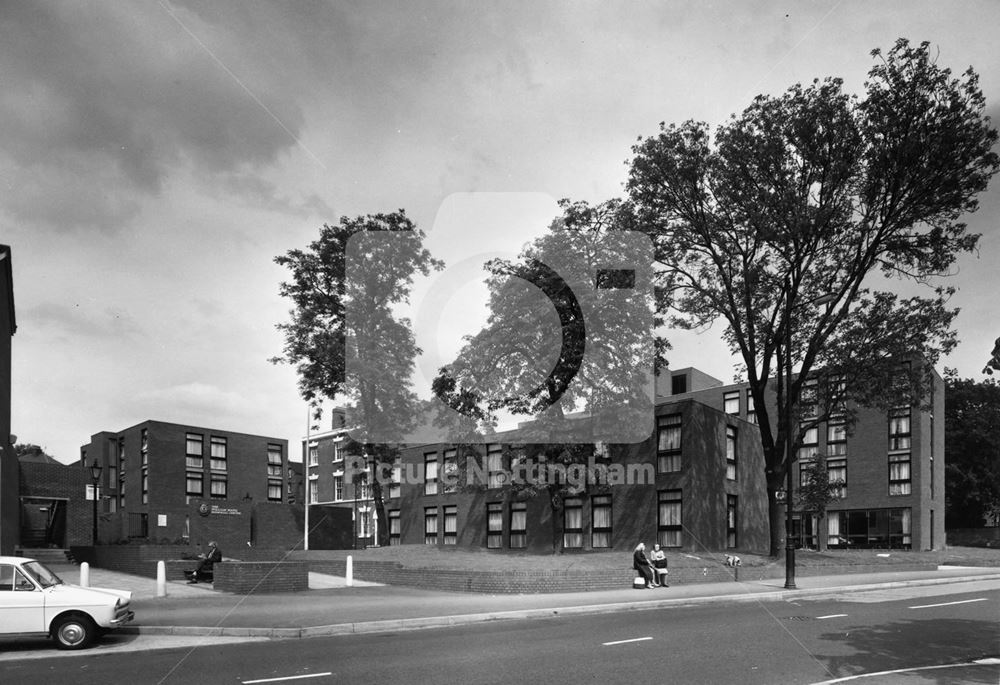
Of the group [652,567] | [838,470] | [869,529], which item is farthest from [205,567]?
[838,470]

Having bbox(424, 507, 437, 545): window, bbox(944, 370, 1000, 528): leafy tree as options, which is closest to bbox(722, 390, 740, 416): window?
bbox(944, 370, 1000, 528): leafy tree

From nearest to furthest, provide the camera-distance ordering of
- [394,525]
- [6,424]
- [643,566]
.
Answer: [643,566] → [6,424] → [394,525]

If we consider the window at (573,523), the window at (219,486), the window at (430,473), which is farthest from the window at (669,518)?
the window at (219,486)

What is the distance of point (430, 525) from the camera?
4966 cm

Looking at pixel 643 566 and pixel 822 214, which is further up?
pixel 822 214

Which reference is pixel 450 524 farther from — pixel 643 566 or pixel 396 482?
pixel 643 566

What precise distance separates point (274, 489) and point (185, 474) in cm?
1109

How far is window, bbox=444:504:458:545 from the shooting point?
47.3 m

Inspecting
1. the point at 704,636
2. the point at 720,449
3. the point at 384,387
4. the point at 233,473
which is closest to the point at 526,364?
the point at 384,387

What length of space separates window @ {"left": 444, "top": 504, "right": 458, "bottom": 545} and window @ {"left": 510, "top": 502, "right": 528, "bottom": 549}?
5.43m

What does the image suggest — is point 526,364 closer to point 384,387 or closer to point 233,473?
point 384,387

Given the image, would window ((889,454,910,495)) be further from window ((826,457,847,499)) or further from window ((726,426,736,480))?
window ((726,426,736,480))

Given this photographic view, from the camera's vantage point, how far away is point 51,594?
13.2 m

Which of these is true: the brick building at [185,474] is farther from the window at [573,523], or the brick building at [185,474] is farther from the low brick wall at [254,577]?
the low brick wall at [254,577]
